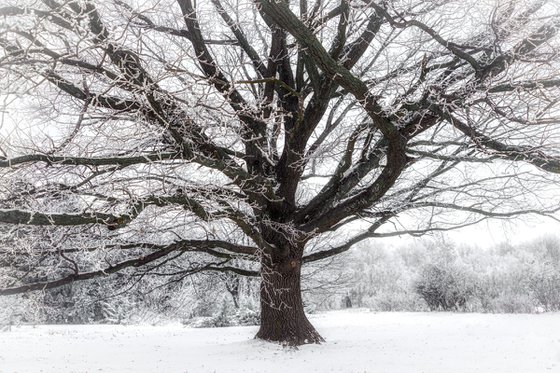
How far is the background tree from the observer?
15.7ft

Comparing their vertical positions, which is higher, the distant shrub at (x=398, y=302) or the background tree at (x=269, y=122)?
the background tree at (x=269, y=122)

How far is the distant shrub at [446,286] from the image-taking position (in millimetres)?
21156

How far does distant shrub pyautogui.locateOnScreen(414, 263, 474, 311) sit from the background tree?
40.3ft

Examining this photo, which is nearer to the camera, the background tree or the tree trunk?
the background tree

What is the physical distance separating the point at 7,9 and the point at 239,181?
4.08 meters

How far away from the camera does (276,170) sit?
347 inches

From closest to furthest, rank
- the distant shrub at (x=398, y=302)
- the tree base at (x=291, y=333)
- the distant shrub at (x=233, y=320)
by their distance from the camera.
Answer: the tree base at (x=291, y=333) → the distant shrub at (x=233, y=320) → the distant shrub at (x=398, y=302)

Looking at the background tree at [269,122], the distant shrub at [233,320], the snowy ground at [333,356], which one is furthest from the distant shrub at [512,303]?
the background tree at [269,122]

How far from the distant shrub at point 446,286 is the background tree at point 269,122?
40.3 feet

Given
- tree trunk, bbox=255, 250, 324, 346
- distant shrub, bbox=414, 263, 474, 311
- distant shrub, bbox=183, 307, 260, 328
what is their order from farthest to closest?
distant shrub, bbox=414, 263, 474, 311
distant shrub, bbox=183, 307, 260, 328
tree trunk, bbox=255, 250, 324, 346

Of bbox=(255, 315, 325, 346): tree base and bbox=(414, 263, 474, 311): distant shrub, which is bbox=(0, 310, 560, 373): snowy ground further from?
bbox=(414, 263, 474, 311): distant shrub

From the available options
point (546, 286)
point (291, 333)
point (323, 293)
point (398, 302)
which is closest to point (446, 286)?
point (546, 286)

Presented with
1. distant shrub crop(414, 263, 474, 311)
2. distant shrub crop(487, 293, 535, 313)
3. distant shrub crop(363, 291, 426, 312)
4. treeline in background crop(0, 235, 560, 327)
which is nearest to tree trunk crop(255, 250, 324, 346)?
treeline in background crop(0, 235, 560, 327)

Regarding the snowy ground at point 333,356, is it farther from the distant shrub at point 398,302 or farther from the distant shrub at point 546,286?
the distant shrub at point 398,302
